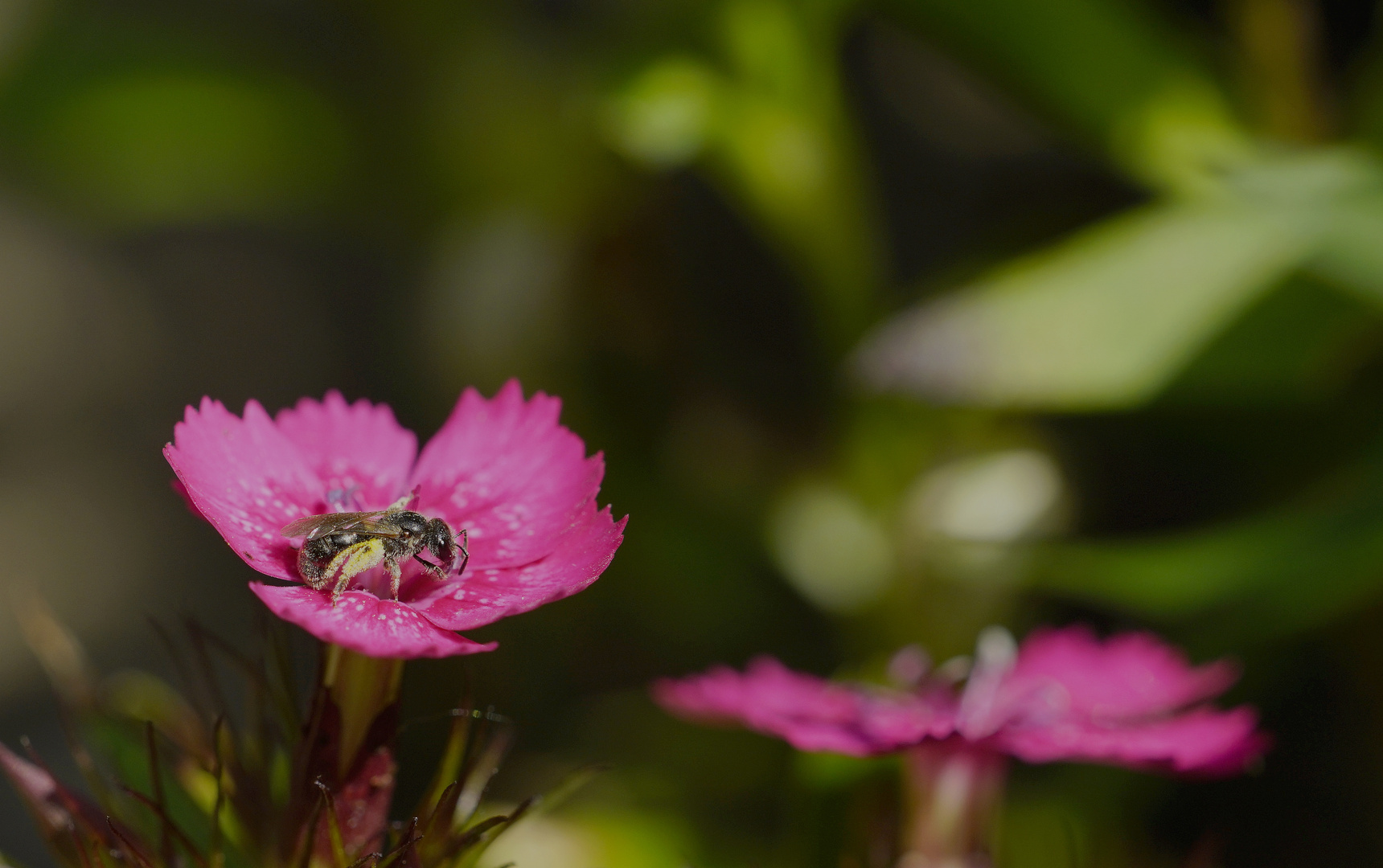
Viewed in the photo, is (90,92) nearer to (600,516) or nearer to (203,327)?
(203,327)

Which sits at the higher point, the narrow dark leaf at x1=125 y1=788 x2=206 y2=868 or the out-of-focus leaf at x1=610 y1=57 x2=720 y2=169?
the out-of-focus leaf at x1=610 y1=57 x2=720 y2=169

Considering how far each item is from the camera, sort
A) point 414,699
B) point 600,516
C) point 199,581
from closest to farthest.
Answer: point 600,516, point 414,699, point 199,581

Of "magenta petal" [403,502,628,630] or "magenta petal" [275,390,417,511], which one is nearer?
"magenta petal" [403,502,628,630]

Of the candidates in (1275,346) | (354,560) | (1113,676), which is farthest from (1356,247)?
(354,560)

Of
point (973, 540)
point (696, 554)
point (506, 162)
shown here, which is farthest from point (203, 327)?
point (973, 540)

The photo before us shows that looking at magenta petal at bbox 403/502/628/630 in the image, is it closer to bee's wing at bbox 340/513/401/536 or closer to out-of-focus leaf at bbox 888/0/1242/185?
bee's wing at bbox 340/513/401/536

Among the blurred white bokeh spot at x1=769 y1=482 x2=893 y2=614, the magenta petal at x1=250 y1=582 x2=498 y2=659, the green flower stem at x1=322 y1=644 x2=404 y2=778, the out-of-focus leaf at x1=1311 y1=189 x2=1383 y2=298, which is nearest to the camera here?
the magenta petal at x1=250 y1=582 x2=498 y2=659

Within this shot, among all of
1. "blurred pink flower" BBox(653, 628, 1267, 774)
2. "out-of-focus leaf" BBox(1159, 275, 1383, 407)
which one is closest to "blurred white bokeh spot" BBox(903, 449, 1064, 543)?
"out-of-focus leaf" BBox(1159, 275, 1383, 407)
